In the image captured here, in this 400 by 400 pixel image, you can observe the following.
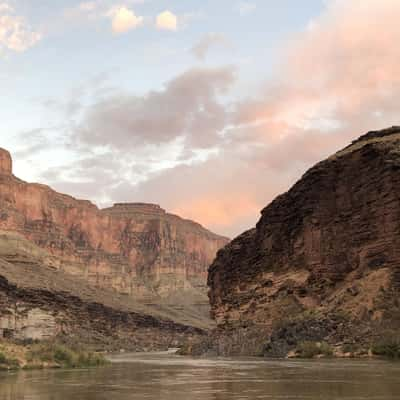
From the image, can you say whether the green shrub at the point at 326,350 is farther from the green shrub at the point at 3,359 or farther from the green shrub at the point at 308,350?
the green shrub at the point at 3,359

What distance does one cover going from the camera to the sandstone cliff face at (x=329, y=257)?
51.1 meters

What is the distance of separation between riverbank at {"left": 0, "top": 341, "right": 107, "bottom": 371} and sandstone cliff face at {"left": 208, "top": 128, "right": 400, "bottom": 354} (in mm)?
17497

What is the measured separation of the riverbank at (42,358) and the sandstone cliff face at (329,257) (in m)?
17.5

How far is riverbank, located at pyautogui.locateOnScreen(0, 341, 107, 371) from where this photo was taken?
117ft

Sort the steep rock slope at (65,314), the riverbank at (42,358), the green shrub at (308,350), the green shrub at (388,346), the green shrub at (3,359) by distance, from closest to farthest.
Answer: the green shrub at (3,359) < the riverbank at (42,358) < the green shrub at (388,346) < the green shrub at (308,350) < the steep rock slope at (65,314)

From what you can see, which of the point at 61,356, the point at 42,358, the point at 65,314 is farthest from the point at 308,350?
the point at 65,314

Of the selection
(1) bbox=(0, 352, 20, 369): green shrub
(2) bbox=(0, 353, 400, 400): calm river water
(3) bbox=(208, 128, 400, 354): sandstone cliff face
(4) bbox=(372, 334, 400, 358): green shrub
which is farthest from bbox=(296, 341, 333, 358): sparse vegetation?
(1) bbox=(0, 352, 20, 369): green shrub

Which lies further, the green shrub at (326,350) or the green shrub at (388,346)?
the green shrub at (326,350)

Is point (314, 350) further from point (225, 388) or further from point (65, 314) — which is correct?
point (65, 314)

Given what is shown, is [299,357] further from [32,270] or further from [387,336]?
[32,270]

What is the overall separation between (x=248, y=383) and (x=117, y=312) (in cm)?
12343

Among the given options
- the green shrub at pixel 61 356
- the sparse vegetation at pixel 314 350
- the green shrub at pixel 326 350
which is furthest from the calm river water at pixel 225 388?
the sparse vegetation at pixel 314 350

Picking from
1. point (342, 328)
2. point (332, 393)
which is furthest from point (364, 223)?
point (332, 393)

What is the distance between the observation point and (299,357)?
157 feet
